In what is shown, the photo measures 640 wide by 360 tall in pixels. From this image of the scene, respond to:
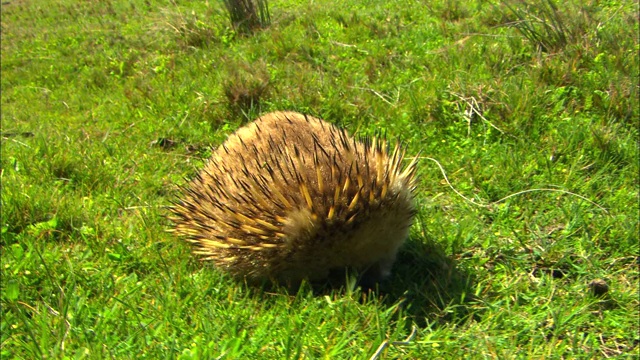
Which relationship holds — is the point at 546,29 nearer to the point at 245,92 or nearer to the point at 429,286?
the point at 245,92

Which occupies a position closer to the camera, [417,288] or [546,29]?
[417,288]

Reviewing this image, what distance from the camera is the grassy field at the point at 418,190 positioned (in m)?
1.61

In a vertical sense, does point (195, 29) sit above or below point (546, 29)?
above

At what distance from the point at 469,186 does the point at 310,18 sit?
114 inches

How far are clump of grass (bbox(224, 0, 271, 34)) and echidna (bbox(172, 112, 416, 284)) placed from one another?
3.12 m

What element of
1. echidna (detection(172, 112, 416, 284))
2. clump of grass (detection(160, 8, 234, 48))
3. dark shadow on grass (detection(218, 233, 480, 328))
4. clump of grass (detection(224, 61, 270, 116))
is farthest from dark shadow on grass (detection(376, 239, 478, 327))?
clump of grass (detection(160, 8, 234, 48))

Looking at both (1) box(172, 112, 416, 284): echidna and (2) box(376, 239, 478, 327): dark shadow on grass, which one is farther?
(2) box(376, 239, 478, 327): dark shadow on grass

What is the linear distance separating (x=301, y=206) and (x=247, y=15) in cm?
365

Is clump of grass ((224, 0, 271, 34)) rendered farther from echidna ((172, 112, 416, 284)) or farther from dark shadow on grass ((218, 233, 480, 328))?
dark shadow on grass ((218, 233, 480, 328))

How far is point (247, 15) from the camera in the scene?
15.6 ft

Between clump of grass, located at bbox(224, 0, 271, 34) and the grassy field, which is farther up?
clump of grass, located at bbox(224, 0, 271, 34)

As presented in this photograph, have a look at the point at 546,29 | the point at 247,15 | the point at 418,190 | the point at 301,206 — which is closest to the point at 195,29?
the point at 247,15

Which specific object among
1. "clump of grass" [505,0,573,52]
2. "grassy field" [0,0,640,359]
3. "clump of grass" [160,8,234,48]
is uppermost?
"clump of grass" [160,8,234,48]

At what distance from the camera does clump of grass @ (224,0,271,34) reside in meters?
4.74
